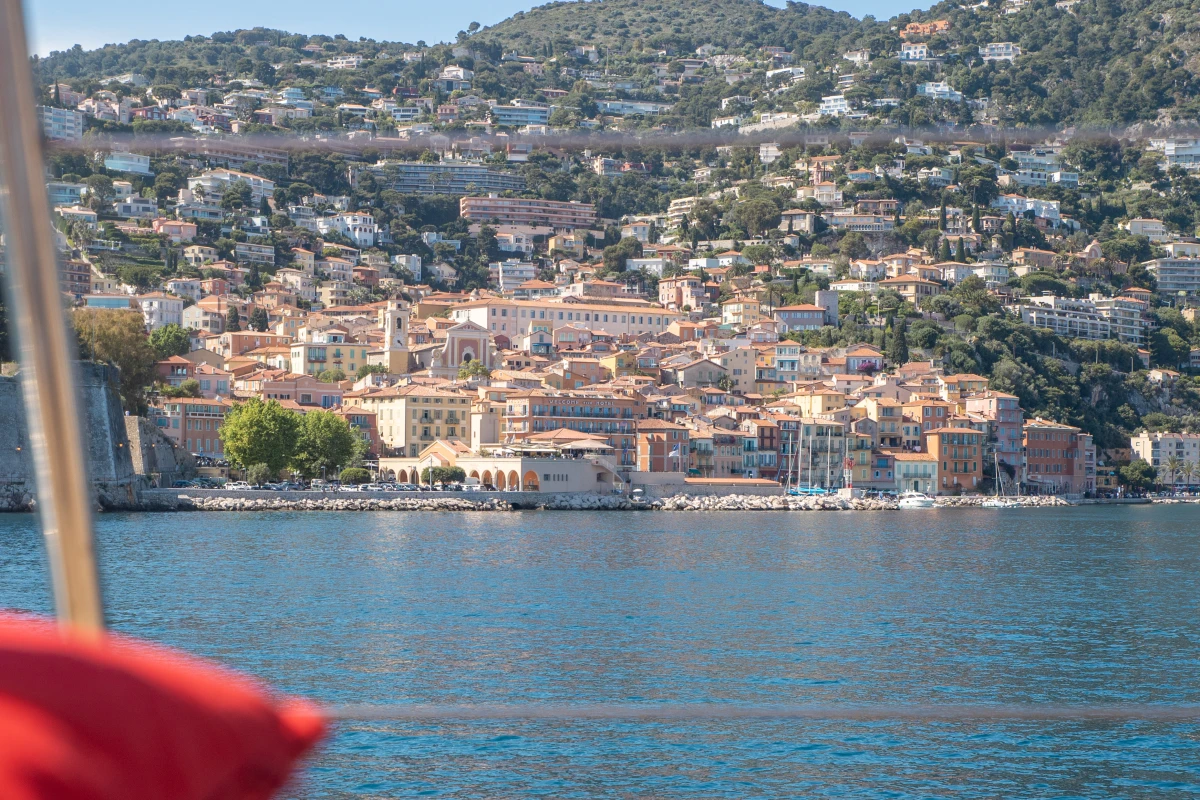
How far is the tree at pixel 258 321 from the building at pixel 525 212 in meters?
24.5

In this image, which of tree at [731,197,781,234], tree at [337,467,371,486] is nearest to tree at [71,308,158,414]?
tree at [337,467,371,486]

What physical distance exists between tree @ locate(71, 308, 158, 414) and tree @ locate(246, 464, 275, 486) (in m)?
3.01

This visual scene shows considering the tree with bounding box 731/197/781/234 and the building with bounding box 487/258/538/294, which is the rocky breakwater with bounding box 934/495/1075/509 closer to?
the tree with bounding box 731/197/781/234

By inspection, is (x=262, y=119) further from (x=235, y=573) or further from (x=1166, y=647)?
(x=1166, y=647)

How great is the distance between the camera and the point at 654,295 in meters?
72.8

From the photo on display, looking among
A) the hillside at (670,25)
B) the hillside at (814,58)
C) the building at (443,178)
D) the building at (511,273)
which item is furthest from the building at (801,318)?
the hillside at (670,25)

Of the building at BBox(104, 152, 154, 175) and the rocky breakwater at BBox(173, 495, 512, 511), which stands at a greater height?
the building at BBox(104, 152, 154, 175)

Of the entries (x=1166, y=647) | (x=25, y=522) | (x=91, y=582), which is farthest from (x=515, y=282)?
(x=91, y=582)

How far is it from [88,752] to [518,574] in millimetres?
20116

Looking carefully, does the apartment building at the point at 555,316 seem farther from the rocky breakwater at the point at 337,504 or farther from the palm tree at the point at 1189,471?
the rocky breakwater at the point at 337,504

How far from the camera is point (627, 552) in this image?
82.1 ft

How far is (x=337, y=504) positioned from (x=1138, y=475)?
98.1ft

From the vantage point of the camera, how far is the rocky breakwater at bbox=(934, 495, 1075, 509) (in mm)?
46531

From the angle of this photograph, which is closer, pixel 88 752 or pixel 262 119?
pixel 88 752
